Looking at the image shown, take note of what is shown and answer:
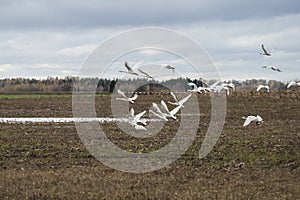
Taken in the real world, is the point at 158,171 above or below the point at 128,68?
below

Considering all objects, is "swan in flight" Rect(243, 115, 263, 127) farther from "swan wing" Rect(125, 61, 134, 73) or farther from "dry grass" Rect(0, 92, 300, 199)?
"swan wing" Rect(125, 61, 134, 73)

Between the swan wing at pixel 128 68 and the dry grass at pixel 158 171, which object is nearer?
the dry grass at pixel 158 171

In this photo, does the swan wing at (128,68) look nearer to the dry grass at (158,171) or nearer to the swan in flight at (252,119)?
the dry grass at (158,171)

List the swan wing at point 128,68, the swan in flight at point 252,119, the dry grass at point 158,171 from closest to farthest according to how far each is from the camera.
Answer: the dry grass at point 158,171 → the swan wing at point 128,68 → the swan in flight at point 252,119

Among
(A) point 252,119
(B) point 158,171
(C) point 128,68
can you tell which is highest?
(C) point 128,68

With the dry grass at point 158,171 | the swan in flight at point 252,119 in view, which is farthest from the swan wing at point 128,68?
the swan in flight at point 252,119

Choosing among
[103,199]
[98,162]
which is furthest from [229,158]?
[103,199]

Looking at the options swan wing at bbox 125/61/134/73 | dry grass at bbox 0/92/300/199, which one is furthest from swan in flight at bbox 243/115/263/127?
swan wing at bbox 125/61/134/73

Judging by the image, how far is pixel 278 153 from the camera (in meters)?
12.4

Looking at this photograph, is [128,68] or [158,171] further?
[128,68]

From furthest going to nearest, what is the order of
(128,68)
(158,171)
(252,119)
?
(252,119), (128,68), (158,171)

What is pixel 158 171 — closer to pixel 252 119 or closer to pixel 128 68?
pixel 128 68

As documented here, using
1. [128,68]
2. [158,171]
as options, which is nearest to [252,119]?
[128,68]

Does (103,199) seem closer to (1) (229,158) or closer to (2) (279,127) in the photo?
(1) (229,158)
